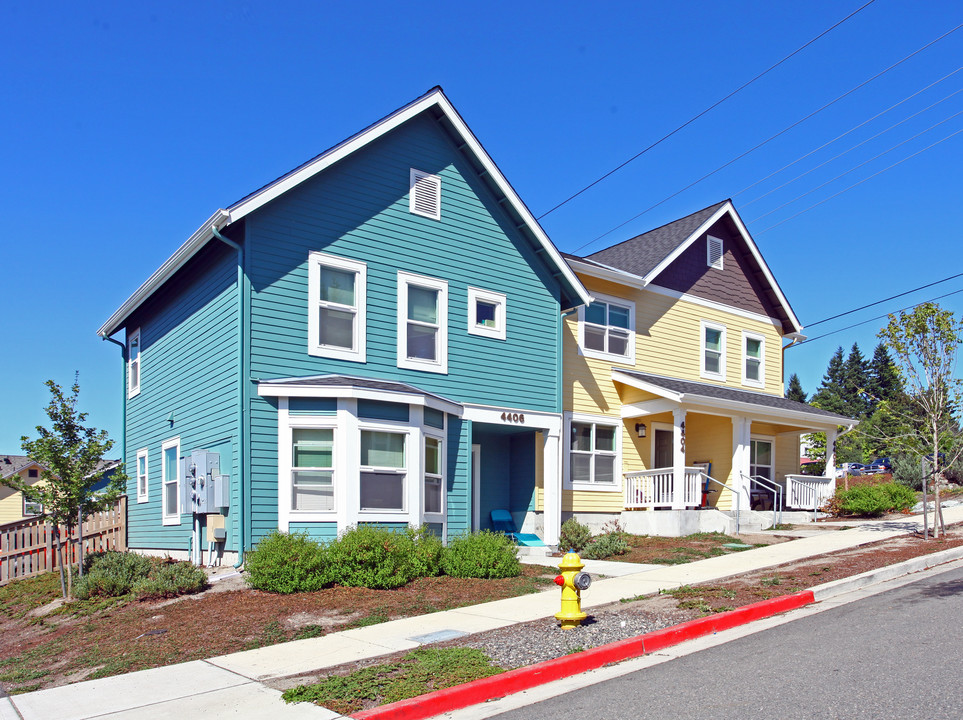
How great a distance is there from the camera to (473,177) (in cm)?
1770

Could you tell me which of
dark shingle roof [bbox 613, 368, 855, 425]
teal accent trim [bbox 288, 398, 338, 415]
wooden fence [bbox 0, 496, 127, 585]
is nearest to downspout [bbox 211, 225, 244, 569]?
teal accent trim [bbox 288, 398, 338, 415]

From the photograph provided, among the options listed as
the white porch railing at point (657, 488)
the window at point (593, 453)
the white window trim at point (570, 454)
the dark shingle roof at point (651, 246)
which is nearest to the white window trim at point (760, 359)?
the dark shingle roof at point (651, 246)

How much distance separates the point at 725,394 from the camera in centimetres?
2202

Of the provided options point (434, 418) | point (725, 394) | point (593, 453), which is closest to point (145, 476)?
point (434, 418)

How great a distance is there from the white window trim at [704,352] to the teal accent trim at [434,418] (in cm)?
1024

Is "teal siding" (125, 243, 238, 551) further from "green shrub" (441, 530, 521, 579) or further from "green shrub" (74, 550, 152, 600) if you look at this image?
"green shrub" (441, 530, 521, 579)

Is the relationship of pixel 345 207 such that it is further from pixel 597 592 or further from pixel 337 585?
pixel 597 592

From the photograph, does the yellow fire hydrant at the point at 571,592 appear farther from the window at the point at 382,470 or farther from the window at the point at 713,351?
the window at the point at 713,351

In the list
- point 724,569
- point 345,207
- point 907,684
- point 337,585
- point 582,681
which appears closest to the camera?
point 907,684

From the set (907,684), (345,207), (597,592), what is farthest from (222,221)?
(907,684)

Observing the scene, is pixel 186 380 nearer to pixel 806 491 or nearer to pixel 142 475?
pixel 142 475

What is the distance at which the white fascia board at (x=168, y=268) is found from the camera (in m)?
13.9

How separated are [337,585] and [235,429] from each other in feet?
10.6

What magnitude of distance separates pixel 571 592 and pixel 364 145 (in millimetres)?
9586
